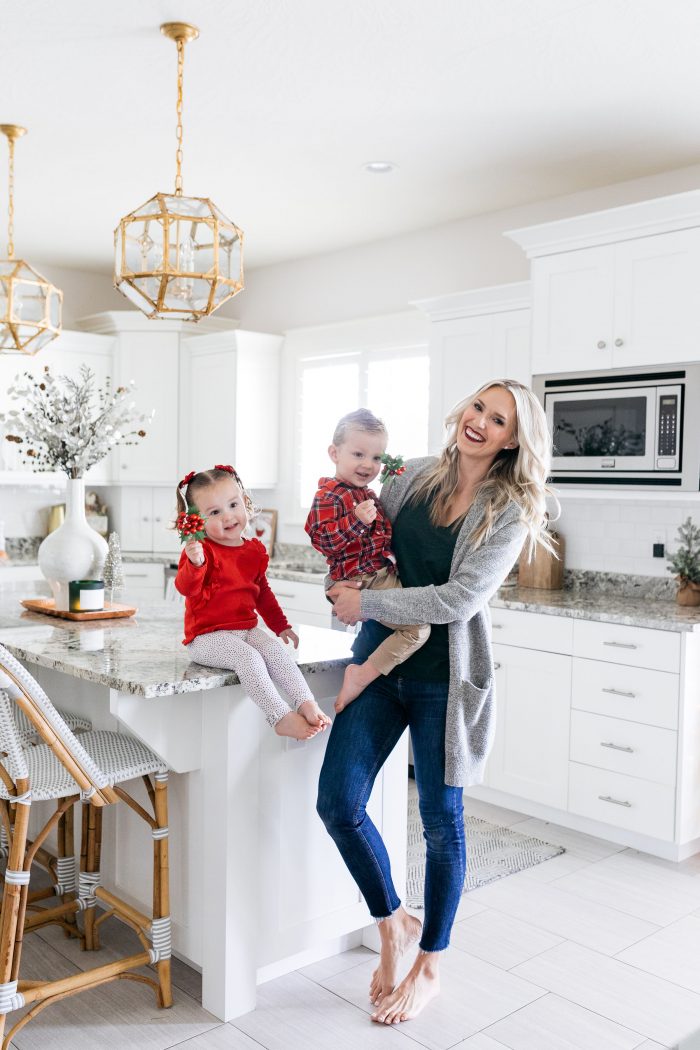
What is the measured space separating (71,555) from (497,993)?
1.88 m

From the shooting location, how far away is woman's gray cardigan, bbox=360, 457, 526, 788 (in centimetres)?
218

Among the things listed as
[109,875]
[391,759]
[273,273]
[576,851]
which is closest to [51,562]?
[109,875]

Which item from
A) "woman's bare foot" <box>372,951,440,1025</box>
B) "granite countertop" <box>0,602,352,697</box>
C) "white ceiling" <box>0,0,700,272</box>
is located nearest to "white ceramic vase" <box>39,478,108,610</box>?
"granite countertop" <box>0,602,352,697</box>

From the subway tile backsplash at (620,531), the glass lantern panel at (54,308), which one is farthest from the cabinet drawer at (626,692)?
the glass lantern panel at (54,308)

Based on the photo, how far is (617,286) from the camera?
368 centimetres

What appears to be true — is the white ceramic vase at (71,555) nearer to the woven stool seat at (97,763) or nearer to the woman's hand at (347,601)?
the woven stool seat at (97,763)

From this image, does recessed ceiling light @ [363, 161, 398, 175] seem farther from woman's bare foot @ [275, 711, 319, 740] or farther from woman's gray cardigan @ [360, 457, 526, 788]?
woman's bare foot @ [275, 711, 319, 740]

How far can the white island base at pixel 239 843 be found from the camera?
7.34 ft

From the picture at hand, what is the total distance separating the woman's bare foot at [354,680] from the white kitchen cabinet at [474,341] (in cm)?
221

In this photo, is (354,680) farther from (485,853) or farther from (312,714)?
(485,853)

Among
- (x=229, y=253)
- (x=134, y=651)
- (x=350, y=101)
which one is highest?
(x=350, y=101)

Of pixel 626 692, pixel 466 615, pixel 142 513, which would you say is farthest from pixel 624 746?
pixel 142 513

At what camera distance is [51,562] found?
314cm

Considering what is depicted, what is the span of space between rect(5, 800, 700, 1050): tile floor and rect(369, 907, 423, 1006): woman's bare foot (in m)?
0.06
